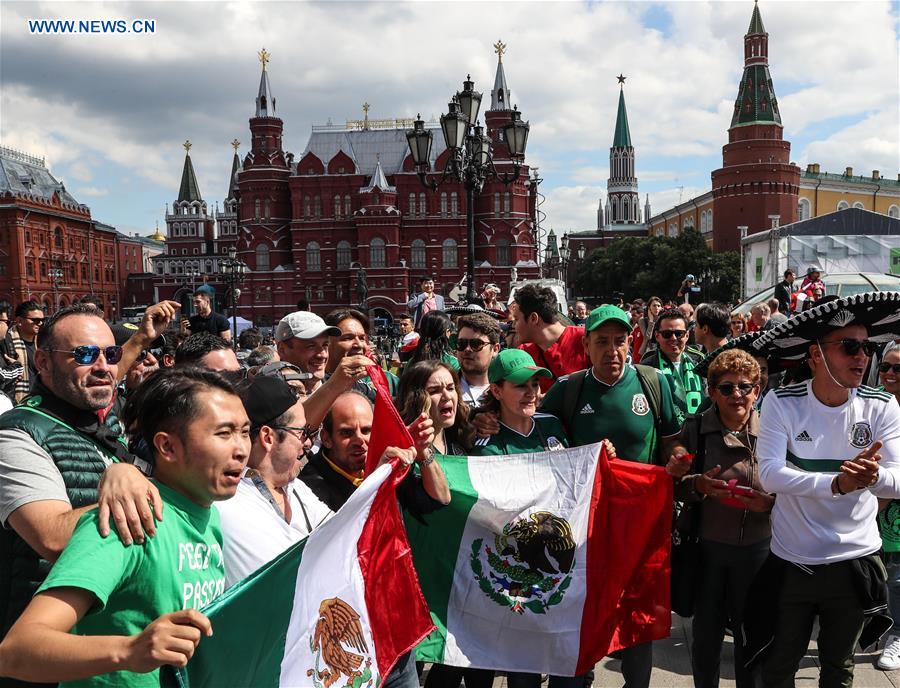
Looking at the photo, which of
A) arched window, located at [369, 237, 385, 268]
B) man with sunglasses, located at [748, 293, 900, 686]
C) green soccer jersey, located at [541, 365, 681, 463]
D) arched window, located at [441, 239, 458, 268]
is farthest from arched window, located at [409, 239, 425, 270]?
man with sunglasses, located at [748, 293, 900, 686]

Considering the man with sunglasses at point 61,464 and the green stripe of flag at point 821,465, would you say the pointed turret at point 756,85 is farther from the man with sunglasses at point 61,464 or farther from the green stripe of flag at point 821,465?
the man with sunglasses at point 61,464

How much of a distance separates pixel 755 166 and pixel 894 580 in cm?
7061

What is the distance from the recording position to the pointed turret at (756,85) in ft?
225

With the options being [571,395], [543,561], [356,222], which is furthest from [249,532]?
[356,222]

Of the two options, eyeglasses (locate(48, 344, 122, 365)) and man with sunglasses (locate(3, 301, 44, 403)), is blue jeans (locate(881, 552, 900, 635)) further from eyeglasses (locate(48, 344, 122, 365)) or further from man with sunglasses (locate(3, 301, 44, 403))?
man with sunglasses (locate(3, 301, 44, 403))

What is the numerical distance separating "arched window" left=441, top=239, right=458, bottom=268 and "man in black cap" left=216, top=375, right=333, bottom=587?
61.1 meters

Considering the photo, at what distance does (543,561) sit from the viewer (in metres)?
3.36

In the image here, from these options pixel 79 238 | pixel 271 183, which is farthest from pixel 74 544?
pixel 79 238

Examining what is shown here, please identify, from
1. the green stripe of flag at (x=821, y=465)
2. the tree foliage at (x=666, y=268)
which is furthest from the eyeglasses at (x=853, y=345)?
the tree foliage at (x=666, y=268)

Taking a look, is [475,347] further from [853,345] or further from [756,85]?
[756,85]

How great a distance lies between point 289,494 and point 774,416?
2.18 metres

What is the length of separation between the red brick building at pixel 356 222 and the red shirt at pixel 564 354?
2217 inches

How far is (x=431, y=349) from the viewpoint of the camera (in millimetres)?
5648

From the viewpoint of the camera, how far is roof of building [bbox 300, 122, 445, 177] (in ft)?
216
